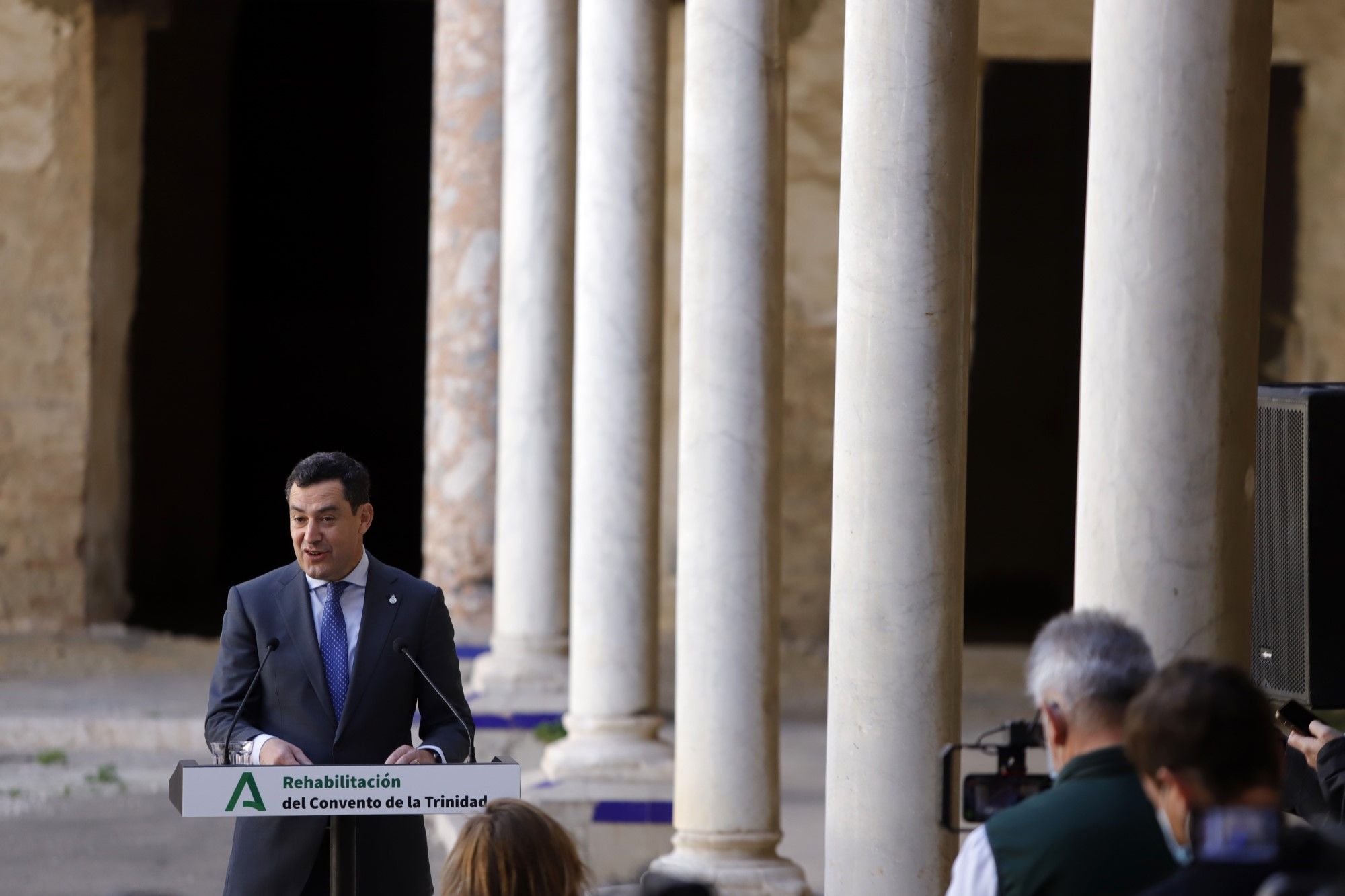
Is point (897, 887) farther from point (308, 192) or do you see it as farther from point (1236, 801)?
point (308, 192)

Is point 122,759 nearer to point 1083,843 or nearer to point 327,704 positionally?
point 327,704

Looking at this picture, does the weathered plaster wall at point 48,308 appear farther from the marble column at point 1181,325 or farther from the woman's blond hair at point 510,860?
the woman's blond hair at point 510,860

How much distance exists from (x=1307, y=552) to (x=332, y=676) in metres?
1.97

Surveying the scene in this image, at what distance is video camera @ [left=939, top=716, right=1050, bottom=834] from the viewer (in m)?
2.53

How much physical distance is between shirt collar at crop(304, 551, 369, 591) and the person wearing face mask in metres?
1.94

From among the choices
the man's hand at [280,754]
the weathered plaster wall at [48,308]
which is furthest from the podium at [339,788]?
the weathered plaster wall at [48,308]

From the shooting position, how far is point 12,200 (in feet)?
41.5

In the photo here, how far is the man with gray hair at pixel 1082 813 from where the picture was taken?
2.30 metres

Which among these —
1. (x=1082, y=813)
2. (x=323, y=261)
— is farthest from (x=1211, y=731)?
(x=323, y=261)

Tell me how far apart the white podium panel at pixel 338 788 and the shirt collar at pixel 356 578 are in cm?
63

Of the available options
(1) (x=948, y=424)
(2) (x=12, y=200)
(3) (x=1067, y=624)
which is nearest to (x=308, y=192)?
(2) (x=12, y=200)

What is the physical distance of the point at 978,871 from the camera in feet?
7.64

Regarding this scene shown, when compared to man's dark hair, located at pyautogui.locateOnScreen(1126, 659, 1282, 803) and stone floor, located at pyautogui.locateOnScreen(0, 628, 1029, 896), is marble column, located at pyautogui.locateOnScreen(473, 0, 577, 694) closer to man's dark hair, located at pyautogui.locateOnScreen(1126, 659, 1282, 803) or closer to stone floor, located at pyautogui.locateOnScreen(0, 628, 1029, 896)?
stone floor, located at pyautogui.locateOnScreen(0, 628, 1029, 896)

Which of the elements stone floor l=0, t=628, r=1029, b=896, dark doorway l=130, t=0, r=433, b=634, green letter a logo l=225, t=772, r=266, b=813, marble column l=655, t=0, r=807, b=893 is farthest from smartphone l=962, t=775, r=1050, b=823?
dark doorway l=130, t=0, r=433, b=634
